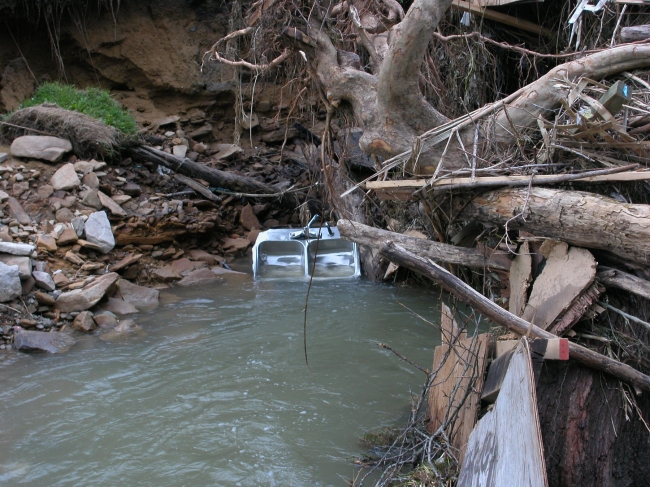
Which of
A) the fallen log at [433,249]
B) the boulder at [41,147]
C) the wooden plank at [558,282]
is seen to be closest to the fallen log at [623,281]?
the wooden plank at [558,282]

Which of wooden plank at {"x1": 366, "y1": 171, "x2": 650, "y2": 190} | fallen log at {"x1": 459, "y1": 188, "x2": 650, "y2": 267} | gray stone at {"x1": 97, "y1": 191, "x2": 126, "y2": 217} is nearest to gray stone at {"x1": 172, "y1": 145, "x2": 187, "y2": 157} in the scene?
gray stone at {"x1": 97, "y1": 191, "x2": 126, "y2": 217}

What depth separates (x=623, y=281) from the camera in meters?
2.53

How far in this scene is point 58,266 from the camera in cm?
652

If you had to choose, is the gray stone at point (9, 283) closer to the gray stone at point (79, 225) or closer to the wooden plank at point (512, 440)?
the gray stone at point (79, 225)

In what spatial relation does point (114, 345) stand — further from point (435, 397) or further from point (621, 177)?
point (621, 177)

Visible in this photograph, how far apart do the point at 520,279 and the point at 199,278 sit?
5418 millimetres

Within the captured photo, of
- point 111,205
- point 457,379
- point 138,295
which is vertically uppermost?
point 111,205

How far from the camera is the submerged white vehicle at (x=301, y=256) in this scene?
8.09 metres

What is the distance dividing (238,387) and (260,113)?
7.77 metres

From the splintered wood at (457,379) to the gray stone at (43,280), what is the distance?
4.27 meters

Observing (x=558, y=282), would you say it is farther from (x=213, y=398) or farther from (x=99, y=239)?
(x=99, y=239)

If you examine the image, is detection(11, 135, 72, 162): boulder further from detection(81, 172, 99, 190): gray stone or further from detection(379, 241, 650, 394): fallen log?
detection(379, 241, 650, 394): fallen log

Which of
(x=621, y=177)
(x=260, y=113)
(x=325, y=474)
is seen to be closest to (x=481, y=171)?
(x=621, y=177)

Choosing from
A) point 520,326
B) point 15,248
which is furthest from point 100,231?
point 520,326
